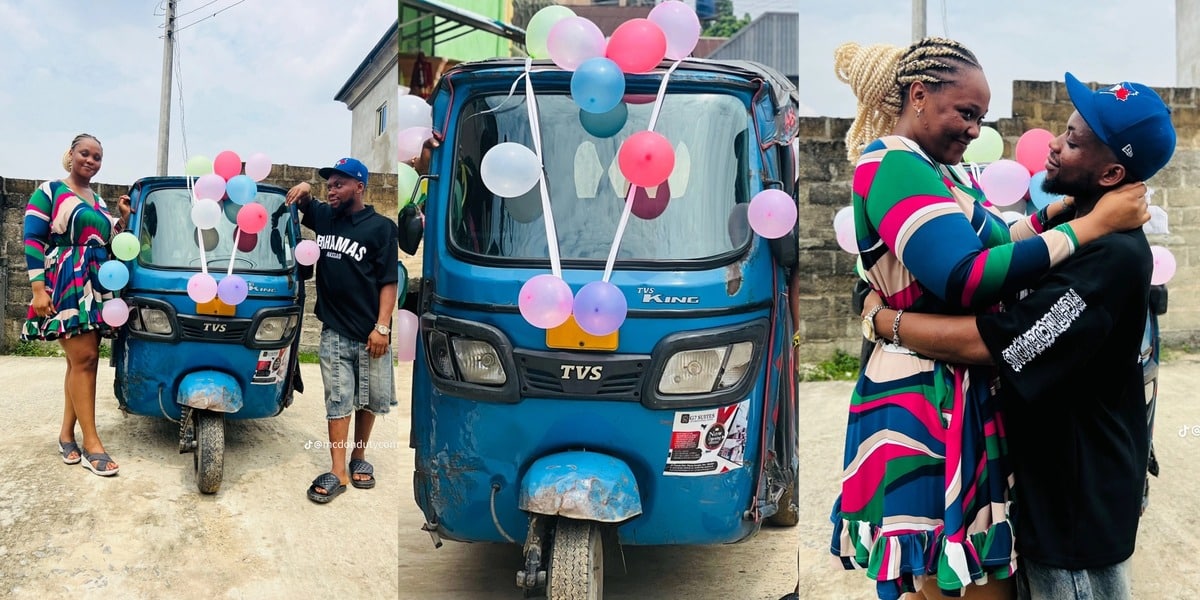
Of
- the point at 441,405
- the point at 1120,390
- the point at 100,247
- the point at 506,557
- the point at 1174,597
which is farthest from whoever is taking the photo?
the point at 100,247

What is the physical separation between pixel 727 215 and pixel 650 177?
0.24 meters

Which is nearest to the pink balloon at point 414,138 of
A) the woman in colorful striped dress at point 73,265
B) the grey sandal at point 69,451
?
the woman in colorful striped dress at point 73,265

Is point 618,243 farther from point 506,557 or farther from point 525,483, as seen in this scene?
point 506,557

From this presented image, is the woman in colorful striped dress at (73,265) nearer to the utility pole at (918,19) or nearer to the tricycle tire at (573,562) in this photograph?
the tricycle tire at (573,562)

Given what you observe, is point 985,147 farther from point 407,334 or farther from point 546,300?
point 407,334

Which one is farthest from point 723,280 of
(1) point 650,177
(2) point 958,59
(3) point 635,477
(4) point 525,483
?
(2) point 958,59

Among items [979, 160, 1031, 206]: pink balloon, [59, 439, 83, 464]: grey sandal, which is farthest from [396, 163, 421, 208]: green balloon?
[59, 439, 83, 464]: grey sandal

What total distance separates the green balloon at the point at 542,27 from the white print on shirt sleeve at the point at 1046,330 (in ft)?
4.08

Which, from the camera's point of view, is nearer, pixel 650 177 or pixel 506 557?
pixel 650 177

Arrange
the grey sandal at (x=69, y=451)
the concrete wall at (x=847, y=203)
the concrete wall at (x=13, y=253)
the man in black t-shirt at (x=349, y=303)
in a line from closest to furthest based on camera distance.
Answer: the man in black t-shirt at (x=349, y=303) → the grey sandal at (x=69, y=451) → the concrete wall at (x=847, y=203) → the concrete wall at (x=13, y=253)

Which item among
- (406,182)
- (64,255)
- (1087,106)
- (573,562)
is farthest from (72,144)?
(1087,106)

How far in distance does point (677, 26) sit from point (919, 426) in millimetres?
1090

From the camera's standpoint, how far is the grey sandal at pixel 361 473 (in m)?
3.97

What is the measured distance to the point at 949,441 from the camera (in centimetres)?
147
